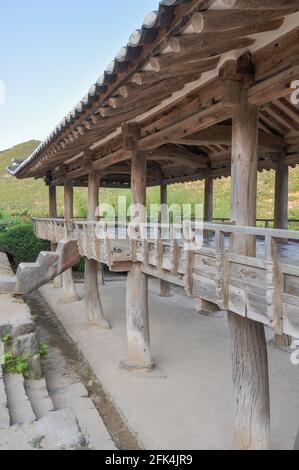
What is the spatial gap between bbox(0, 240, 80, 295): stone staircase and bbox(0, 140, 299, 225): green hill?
1141 cm

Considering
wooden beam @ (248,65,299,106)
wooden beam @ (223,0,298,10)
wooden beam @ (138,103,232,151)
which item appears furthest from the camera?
wooden beam @ (138,103,232,151)

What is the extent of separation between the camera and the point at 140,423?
5.42 meters

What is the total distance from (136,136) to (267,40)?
3.18 metres

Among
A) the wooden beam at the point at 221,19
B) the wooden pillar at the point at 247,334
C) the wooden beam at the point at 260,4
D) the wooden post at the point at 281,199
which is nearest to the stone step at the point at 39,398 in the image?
the wooden pillar at the point at 247,334

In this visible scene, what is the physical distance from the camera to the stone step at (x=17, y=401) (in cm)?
494

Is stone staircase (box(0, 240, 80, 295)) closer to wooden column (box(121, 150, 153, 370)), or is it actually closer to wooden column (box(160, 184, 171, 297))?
wooden column (box(121, 150, 153, 370))

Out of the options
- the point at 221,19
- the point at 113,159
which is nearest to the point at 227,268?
the point at 221,19

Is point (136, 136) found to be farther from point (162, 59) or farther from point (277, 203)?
point (162, 59)

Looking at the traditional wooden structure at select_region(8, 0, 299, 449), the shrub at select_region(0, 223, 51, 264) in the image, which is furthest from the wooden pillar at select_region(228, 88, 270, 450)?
the shrub at select_region(0, 223, 51, 264)

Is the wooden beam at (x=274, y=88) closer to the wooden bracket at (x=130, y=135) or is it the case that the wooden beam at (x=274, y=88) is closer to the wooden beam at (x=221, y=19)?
the wooden beam at (x=221, y=19)

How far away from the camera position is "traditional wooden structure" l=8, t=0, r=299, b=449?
247 centimetres

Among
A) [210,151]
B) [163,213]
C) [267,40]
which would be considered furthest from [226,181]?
[267,40]

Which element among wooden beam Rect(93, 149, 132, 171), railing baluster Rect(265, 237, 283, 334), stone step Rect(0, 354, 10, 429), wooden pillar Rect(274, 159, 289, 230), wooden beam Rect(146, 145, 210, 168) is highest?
wooden beam Rect(146, 145, 210, 168)

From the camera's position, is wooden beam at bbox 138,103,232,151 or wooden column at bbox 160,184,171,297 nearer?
wooden beam at bbox 138,103,232,151
